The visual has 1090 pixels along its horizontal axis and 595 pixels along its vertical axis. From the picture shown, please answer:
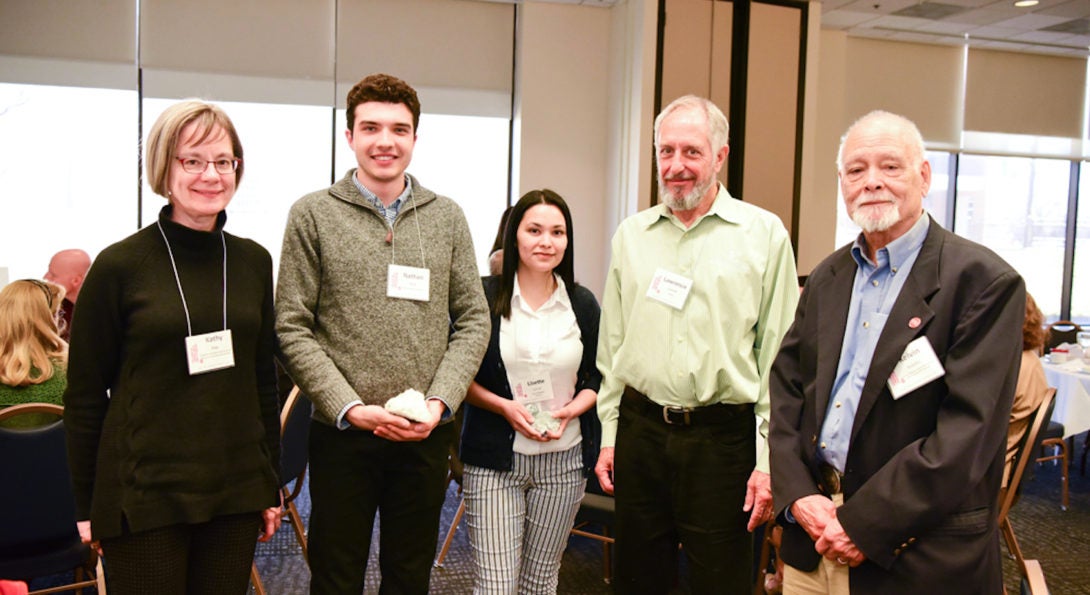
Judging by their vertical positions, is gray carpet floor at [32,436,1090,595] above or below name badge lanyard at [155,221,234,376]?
below

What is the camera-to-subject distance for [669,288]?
1.97 metres

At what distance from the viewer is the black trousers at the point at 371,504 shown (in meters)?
1.77

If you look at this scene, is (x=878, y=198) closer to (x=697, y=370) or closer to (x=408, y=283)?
(x=697, y=370)

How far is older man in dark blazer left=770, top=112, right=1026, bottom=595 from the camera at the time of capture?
4.58ft

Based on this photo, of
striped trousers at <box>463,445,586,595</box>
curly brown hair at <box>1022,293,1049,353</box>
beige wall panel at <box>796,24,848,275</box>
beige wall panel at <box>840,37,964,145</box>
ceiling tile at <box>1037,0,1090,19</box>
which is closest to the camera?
striped trousers at <box>463,445,586,595</box>

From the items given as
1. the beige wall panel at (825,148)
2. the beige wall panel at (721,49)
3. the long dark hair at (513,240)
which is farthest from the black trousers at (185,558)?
the beige wall panel at (825,148)

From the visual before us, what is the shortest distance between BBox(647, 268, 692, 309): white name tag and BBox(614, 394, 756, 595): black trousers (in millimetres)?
286

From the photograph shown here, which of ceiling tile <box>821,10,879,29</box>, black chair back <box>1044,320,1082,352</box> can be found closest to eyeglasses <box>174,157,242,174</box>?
ceiling tile <box>821,10,879,29</box>

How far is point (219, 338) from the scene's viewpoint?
5.08 ft

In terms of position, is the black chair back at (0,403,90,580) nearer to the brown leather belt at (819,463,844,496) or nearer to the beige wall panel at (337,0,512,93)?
the brown leather belt at (819,463,844,496)

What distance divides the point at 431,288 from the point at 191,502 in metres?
0.70

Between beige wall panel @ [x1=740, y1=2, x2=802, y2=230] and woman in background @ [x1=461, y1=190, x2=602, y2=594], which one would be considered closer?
woman in background @ [x1=461, y1=190, x2=602, y2=594]

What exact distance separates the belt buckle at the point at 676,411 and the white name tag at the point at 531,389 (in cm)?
35

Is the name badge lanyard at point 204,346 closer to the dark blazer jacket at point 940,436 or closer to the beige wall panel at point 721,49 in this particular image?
the dark blazer jacket at point 940,436
